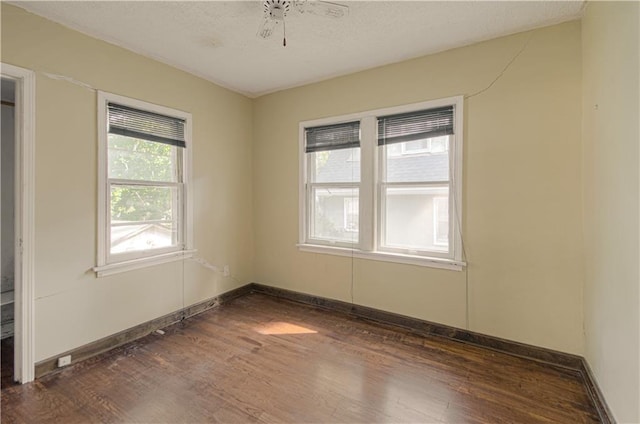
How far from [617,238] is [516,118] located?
4.09 ft

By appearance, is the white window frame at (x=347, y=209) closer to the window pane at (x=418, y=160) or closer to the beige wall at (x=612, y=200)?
the window pane at (x=418, y=160)

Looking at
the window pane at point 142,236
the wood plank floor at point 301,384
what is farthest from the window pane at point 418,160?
the window pane at point 142,236

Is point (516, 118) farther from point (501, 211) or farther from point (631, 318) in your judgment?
point (631, 318)

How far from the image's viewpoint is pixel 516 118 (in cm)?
244

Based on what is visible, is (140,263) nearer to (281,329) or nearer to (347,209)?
(281,329)

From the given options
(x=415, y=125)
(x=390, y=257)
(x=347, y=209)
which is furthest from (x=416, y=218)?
(x=415, y=125)

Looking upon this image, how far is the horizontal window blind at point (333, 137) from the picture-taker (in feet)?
10.8

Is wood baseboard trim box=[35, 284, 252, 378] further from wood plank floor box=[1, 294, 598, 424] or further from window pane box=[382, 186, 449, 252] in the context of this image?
window pane box=[382, 186, 449, 252]

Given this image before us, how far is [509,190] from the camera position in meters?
2.48

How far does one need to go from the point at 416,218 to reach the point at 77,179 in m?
3.03

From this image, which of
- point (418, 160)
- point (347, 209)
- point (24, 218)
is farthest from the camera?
point (347, 209)

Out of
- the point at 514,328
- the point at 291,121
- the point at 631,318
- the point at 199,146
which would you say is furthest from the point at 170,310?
the point at 631,318

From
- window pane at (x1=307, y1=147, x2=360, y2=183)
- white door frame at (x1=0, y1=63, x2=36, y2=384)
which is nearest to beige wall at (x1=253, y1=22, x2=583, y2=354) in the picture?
window pane at (x1=307, y1=147, x2=360, y2=183)

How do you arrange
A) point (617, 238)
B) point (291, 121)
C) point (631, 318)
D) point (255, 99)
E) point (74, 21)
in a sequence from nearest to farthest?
point (631, 318), point (617, 238), point (74, 21), point (291, 121), point (255, 99)
